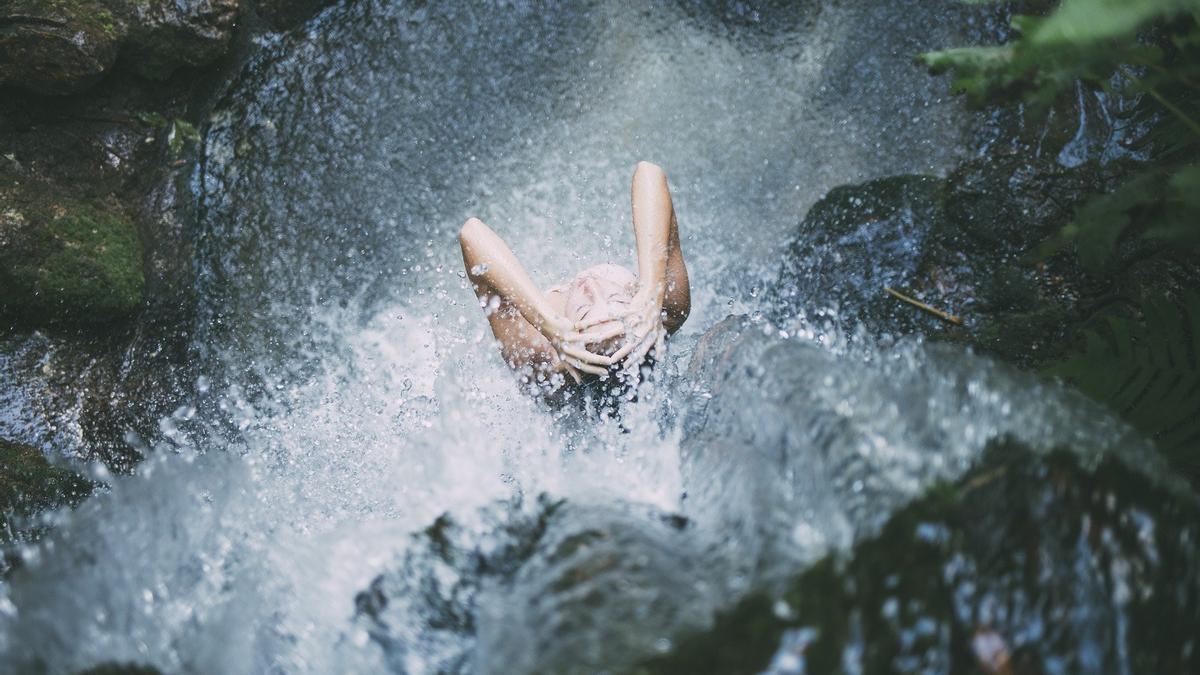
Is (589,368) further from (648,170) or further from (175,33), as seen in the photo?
(175,33)

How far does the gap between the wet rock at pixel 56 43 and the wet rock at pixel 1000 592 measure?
3.54 metres

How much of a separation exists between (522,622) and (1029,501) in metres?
1.16

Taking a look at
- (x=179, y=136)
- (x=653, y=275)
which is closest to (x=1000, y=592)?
(x=653, y=275)

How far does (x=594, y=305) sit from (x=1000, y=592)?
1787mm

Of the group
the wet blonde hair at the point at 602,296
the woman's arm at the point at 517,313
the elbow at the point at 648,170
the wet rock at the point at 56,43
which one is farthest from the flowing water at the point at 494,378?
the elbow at the point at 648,170

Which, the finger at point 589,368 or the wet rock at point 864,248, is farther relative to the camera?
the wet rock at point 864,248

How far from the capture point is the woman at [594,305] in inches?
118

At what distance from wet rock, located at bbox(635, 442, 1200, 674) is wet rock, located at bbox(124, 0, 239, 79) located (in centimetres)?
360

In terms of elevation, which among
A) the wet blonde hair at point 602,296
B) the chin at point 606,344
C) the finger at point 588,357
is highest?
the wet blonde hair at point 602,296

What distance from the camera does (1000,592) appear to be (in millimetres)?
1653

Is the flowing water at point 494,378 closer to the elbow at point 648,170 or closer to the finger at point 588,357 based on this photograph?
the finger at point 588,357

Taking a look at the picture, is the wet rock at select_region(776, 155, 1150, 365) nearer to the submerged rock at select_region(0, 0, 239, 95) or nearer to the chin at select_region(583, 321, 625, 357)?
the chin at select_region(583, 321, 625, 357)

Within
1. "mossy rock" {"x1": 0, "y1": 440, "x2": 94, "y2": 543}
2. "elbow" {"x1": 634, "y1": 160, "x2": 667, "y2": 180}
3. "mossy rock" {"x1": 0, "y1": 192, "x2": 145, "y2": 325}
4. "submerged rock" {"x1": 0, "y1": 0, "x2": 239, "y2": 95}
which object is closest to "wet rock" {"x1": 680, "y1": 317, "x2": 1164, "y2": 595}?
"elbow" {"x1": 634, "y1": 160, "x2": 667, "y2": 180}

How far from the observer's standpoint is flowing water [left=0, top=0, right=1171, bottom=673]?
2.00 m
